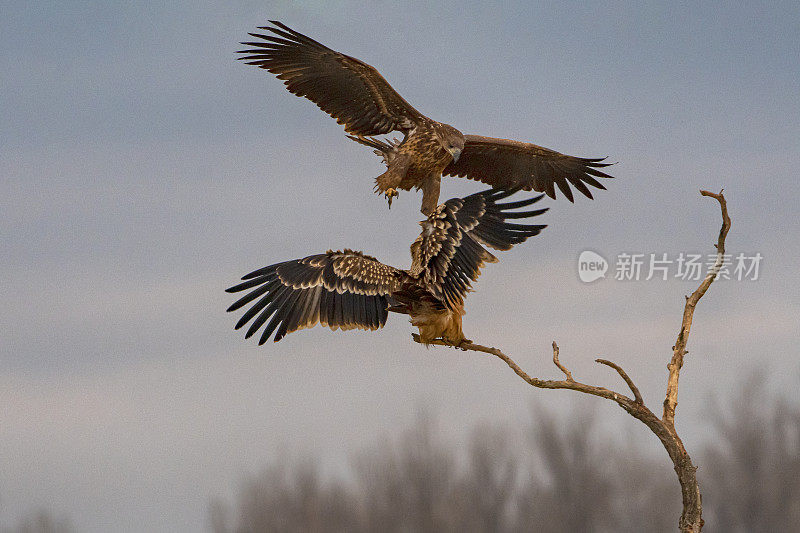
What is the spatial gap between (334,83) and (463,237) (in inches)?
74.3

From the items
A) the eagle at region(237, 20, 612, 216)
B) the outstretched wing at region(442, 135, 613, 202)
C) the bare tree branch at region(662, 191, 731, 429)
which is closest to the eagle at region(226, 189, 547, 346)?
the eagle at region(237, 20, 612, 216)

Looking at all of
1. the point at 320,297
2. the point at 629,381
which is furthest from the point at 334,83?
the point at 629,381

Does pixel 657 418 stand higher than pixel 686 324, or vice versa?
pixel 686 324

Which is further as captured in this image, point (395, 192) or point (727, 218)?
point (727, 218)

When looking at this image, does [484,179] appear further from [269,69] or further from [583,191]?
[269,69]

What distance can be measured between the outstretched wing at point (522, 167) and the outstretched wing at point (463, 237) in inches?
45.3

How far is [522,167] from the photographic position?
863 cm

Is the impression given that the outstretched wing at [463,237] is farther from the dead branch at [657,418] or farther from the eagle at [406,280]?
the dead branch at [657,418]

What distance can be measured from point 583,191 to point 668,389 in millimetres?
2020

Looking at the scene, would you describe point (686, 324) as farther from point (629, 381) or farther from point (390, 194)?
point (390, 194)

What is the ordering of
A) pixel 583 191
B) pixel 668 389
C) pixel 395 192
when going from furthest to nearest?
pixel 583 191, pixel 668 389, pixel 395 192

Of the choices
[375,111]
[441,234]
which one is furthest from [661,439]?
[375,111]

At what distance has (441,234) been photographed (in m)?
7.01

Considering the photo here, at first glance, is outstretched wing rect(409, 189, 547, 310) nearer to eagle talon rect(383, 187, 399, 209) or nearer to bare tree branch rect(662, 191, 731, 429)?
eagle talon rect(383, 187, 399, 209)
